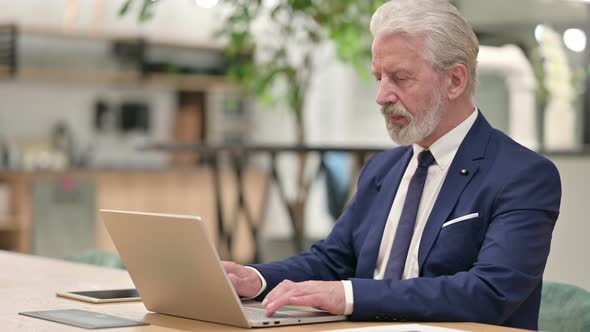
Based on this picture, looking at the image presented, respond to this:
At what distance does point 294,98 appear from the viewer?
5379mm

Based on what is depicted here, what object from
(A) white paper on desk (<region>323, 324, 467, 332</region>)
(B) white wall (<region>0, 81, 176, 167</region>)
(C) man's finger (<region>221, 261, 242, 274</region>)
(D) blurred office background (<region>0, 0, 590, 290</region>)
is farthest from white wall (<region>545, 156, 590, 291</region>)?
(B) white wall (<region>0, 81, 176, 167</region>)

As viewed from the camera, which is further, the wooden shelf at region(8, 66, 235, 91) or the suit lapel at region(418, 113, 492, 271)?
the wooden shelf at region(8, 66, 235, 91)

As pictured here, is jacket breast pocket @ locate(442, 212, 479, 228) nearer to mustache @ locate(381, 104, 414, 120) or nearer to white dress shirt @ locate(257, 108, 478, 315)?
white dress shirt @ locate(257, 108, 478, 315)

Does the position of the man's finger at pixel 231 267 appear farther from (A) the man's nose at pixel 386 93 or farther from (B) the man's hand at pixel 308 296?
(A) the man's nose at pixel 386 93

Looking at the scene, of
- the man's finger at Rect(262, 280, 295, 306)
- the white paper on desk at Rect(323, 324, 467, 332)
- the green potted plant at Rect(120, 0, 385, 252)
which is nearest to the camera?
the white paper on desk at Rect(323, 324, 467, 332)

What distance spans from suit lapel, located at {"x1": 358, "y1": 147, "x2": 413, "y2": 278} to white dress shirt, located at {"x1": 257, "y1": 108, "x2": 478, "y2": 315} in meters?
0.01

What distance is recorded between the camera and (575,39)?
178 inches

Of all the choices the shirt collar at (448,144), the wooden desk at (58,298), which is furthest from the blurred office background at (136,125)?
the shirt collar at (448,144)

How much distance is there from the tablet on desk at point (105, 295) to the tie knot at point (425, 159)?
2.21 feet

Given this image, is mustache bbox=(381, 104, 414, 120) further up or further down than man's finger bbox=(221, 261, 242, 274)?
further up

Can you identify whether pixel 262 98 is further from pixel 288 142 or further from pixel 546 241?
pixel 288 142

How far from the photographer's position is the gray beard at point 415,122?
7.42 ft

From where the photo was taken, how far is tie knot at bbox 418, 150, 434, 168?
91.4 inches

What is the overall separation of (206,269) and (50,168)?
6.66 meters
